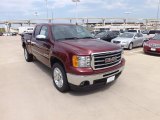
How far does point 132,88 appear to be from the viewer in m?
5.33

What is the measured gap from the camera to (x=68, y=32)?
227 inches

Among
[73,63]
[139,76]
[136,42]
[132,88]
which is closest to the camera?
[73,63]

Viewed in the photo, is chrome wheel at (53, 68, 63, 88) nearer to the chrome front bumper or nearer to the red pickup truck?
the red pickup truck

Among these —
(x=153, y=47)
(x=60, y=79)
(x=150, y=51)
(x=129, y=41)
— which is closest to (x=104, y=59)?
(x=60, y=79)

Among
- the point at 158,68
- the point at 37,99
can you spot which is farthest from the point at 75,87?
the point at 158,68

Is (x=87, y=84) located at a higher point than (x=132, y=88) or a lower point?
higher

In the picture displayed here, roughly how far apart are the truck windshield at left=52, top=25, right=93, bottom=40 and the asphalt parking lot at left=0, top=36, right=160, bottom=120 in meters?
1.52

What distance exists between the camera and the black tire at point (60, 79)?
15.4ft

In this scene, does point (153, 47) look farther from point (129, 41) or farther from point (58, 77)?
point (58, 77)

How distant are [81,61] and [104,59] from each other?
0.62 m

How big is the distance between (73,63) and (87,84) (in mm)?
618

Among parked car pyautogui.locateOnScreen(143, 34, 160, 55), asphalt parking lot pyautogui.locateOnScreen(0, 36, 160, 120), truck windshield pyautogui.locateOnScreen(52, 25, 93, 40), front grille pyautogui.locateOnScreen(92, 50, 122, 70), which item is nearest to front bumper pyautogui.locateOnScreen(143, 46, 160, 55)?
parked car pyautogui.locateOnScreen(143, 34, 160, 55)

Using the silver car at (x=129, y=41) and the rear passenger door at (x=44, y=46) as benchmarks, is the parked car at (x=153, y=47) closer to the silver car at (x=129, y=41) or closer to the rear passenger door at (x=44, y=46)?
the silver car at (x=129, y=41)

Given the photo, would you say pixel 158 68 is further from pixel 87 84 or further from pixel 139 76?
pixel 87 84
